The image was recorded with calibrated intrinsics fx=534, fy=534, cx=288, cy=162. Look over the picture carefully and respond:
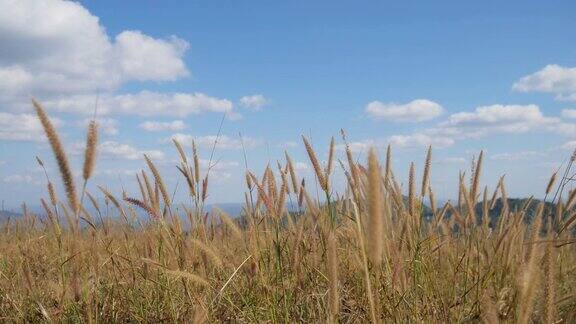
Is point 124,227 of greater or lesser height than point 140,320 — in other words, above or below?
above

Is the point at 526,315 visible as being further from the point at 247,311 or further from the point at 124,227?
the point at 124,227

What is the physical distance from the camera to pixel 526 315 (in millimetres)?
1340

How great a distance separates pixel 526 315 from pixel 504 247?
163cm

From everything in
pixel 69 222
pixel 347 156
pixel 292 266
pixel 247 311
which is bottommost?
pixel 247 311

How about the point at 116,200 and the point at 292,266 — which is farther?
the point at 116,200

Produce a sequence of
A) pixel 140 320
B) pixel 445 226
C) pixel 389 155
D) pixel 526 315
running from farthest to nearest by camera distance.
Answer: pixel 445 226
pixel 389 155
pixel 140 320
pixel 526 315

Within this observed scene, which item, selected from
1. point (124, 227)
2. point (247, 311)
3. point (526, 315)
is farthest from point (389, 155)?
point (124, 227)

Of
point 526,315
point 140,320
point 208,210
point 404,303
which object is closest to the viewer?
point 526,315

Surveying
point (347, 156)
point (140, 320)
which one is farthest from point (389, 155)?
point (140, 320)

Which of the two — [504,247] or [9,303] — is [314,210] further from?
[9,303]

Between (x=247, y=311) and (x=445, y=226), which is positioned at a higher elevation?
(x=445, y=226)

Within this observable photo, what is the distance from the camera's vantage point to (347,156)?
290 centimetres

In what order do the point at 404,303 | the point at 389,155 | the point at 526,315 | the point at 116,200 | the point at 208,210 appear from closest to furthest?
1. the point at 526,315
2. the point at 404,303
3. the point at 389,155
4. the point at 116,200
5. the point at 208,210

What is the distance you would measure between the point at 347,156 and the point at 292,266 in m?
0.66
